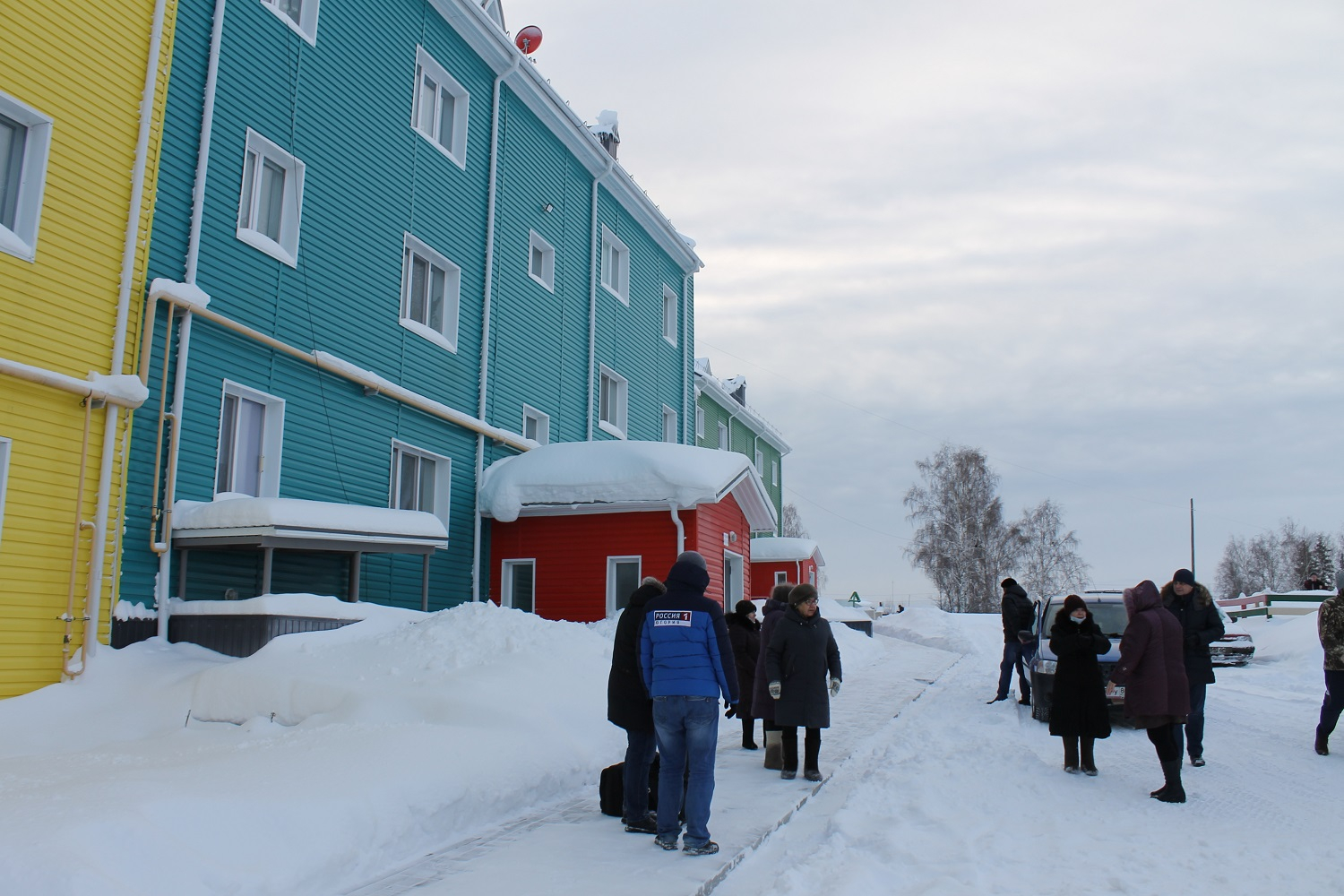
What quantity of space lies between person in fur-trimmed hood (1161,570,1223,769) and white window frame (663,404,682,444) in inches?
665

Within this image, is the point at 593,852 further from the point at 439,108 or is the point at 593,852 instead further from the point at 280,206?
the point at 439,108

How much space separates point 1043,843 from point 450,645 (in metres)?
5.52

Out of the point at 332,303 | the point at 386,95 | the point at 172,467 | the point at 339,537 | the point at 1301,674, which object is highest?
the point at 386,95

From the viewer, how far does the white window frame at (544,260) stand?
61.2ft

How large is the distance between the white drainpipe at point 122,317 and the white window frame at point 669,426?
624 inches

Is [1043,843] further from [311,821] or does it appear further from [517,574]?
[517,574]

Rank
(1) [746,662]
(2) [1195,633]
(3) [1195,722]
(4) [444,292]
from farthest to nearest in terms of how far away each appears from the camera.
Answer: (4) [444,292]
(1) [746,662]
(2) [1195,633]
(3) [1195,722]

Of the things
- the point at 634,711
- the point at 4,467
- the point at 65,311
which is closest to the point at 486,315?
the point at 65,311

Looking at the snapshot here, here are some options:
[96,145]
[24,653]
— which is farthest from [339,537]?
[96,145]

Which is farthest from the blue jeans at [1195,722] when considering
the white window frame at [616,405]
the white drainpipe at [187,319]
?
the white window frame at [616,405]

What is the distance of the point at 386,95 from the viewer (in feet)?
47.5

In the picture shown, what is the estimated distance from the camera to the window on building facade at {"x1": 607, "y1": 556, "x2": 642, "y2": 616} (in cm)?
1641

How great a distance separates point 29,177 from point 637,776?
804cm

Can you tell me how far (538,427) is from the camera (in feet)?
61.2
